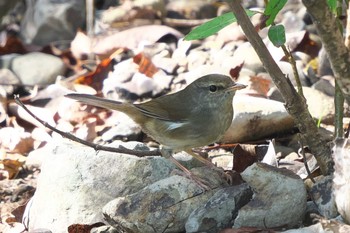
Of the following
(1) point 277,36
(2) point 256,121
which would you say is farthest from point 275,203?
(2) point 256,121

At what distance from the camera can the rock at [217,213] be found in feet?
12.6

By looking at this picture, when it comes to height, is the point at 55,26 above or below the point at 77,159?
below

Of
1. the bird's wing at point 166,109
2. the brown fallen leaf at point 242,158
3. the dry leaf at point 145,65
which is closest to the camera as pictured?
the brown fallen leaf at point 242,158

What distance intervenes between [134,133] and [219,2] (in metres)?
3.17

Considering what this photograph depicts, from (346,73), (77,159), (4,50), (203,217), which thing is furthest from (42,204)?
(4,50)

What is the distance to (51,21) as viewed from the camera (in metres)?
8.29

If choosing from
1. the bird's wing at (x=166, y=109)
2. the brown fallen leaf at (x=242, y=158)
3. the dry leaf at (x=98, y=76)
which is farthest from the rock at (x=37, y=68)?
the brown fallen leaf at (x=242, y=158)

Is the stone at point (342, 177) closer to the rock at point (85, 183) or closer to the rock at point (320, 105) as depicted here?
the rock at point (85, 183)

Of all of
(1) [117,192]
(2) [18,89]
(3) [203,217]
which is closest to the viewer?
(3) [203,217]

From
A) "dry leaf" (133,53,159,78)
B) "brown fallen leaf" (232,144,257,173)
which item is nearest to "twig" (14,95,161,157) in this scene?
"brown fallen leaf" (232,144,257,173)

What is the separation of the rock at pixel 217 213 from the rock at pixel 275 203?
2.3 inches

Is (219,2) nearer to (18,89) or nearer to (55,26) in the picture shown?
(55,26)

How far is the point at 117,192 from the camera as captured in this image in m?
4.40

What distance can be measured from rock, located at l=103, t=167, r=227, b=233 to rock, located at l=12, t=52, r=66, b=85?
335 cm
